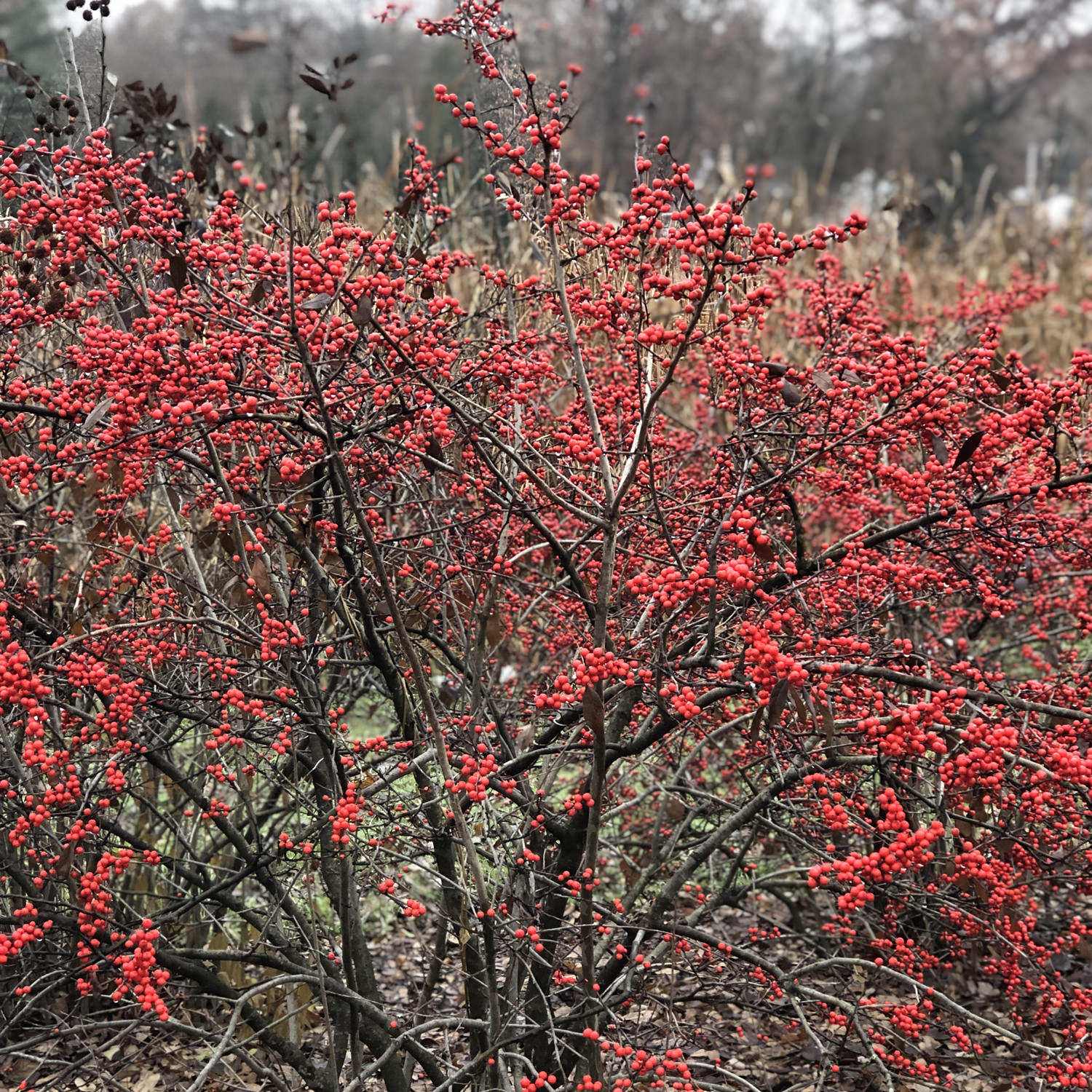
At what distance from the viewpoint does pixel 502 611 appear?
4.59 metres

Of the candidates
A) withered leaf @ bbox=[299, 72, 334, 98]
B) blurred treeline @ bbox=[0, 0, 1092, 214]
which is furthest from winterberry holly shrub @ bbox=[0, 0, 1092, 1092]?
blurred treeline @ bbox=[0, 0, 1092, 214]

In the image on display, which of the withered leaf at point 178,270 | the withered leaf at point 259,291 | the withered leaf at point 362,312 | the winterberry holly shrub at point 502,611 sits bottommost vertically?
the winterberry holly shrub at point 502,611

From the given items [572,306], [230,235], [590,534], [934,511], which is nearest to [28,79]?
[230,235]

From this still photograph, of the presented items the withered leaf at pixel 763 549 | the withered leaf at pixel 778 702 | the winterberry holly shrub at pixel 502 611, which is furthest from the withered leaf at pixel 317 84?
the withered leaf at pixel 778 702

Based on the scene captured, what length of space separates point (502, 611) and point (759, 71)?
29830 millimetres

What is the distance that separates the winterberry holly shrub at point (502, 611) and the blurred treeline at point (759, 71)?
22.8m

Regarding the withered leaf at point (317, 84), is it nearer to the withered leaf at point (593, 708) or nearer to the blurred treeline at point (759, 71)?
the withered leaf at point (593, 708)

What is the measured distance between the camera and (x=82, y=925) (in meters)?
3.13

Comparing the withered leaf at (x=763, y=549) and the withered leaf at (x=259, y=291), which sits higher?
the withered leaf at (x=259, y=291)

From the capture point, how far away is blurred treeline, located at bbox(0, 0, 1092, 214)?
88.2 feet

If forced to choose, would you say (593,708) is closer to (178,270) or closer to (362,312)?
(362,312)

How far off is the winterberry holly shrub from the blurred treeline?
22779mm

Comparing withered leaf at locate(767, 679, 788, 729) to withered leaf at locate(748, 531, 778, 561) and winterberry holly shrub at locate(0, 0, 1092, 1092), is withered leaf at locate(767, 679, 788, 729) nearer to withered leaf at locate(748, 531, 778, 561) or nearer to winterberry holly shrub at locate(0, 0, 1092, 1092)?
winterberry holly shrub at locate(0, 0, 1092, 1092)

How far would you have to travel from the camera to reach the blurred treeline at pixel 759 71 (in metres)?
26.9
